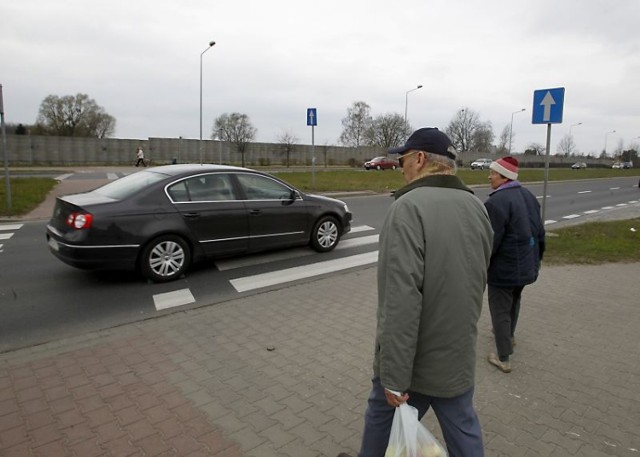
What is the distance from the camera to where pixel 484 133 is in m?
97.0

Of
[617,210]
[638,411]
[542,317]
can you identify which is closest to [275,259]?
[542,317]

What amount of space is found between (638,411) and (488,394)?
1.02 meters

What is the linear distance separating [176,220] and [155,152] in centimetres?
4634

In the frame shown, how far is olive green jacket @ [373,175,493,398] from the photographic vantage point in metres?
1.75

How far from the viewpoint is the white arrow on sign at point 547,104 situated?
8062 millimetres

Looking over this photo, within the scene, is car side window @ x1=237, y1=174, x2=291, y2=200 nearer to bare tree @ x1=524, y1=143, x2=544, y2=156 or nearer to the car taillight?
the car taillight

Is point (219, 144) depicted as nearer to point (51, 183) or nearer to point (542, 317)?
point (51, 183)

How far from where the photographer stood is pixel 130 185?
6254mm

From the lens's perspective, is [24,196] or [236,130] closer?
[24,196]

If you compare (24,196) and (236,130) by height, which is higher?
(236,130)

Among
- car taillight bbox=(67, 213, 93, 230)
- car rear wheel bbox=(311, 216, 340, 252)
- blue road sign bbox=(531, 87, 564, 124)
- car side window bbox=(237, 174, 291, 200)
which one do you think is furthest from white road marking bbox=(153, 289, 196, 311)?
blue road sign bbox=(531, 87, 564, 124)

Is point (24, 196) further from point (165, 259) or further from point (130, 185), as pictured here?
point (165, 259)

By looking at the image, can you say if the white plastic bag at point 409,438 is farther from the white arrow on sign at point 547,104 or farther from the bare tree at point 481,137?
the bare tree at point 481,137

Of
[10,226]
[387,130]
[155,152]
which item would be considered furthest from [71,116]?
[10,226]
